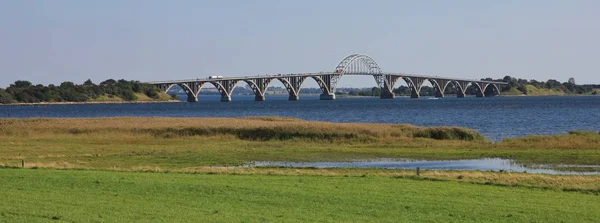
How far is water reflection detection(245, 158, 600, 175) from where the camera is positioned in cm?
3481

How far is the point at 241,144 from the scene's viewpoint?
51188 millimetres

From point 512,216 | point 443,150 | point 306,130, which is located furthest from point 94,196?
point 306,130

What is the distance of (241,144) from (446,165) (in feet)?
55.5

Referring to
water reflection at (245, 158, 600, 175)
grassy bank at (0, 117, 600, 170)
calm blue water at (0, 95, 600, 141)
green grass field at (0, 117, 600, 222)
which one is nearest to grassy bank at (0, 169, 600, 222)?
green grass field at (0, 117, 600, 222)

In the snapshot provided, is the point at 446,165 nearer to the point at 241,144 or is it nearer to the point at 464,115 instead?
the point at 241,144

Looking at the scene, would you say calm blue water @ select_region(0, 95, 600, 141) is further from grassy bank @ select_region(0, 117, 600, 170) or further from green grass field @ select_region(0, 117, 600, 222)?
green grass field @ select_region(0, 117, 600, 222)

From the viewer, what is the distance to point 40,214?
18641 mm

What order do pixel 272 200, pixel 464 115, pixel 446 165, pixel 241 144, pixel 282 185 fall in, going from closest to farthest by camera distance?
pixel 272 200, pixel 282 185, pixel 446 165, pixel 241 144, pixel 464 115

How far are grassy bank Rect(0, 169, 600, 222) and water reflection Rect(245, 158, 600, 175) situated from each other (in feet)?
27.5

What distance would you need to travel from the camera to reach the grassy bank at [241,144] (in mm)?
39844

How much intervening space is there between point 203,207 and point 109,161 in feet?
62.2

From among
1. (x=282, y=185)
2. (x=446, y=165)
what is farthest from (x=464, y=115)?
(x=282, y=185)

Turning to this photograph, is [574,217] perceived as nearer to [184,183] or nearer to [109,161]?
[184,183]

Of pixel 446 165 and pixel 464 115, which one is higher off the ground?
pixel 446 165
